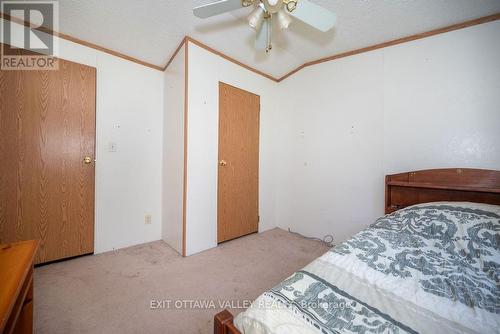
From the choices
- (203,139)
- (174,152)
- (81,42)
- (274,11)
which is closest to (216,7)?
(274,11)

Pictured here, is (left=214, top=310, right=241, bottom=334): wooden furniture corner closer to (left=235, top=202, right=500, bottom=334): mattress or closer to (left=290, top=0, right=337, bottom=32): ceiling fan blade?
(left=235, top=202, right=500, bottom=334): mattress

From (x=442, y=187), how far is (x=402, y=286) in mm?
1298

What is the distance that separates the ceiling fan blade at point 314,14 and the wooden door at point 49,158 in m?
2.12

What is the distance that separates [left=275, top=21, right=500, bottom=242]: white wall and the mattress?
2.40 ft

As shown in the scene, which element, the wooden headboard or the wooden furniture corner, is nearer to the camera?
the wooden furniture corner

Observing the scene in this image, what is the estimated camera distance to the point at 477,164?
168cm

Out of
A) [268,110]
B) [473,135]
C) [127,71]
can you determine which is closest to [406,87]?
[473,135]

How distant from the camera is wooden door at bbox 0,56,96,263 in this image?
5.68 ft

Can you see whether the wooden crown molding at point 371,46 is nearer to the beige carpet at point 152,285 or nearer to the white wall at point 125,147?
the white wall at point 125,147

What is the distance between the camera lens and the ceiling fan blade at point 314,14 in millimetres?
1293

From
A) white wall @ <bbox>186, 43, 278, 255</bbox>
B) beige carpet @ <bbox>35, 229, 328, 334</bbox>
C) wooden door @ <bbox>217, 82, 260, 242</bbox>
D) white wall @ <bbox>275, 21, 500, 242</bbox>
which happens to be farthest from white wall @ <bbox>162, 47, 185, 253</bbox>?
white wall @ <bbox>275, 21, 500, 242</bbox>

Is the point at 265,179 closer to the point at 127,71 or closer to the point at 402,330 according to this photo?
the point at 127,71

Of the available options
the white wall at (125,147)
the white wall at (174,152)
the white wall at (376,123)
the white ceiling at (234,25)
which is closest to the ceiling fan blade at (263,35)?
the white ceiling at (234,25)

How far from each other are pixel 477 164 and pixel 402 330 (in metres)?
1.87
